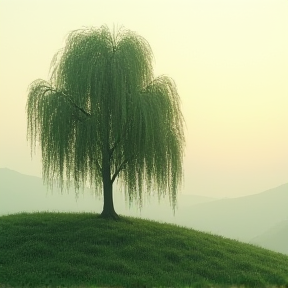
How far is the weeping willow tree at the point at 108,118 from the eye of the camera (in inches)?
734

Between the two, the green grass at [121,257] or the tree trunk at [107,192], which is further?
the tree trunk at [107,192]

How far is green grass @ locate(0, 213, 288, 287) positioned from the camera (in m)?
14.5

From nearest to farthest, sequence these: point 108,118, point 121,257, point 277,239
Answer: point 121,257 < point 108,118 < point 277,239

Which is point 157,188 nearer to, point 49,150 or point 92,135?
point 92,135

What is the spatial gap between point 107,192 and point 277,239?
17272 centimetres

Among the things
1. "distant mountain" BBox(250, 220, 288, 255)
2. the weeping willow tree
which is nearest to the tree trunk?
the weeping willow tree

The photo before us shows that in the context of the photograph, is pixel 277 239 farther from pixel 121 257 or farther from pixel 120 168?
pixel 121 257

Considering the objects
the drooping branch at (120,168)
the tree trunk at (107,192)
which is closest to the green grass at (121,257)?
the tree trunk at (107,192)

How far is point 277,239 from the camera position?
179875 millimetres

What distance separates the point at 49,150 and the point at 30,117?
1.75 m

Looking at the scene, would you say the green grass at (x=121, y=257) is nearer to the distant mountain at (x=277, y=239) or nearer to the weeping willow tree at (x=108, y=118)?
the weeping willow tree at (x=108, y=118)

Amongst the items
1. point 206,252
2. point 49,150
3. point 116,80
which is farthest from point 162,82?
point 206,252

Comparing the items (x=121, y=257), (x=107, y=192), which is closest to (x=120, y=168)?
(x=107, y=192)

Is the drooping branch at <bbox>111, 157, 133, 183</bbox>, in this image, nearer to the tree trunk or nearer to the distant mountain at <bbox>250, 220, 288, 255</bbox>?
the tree trunk
